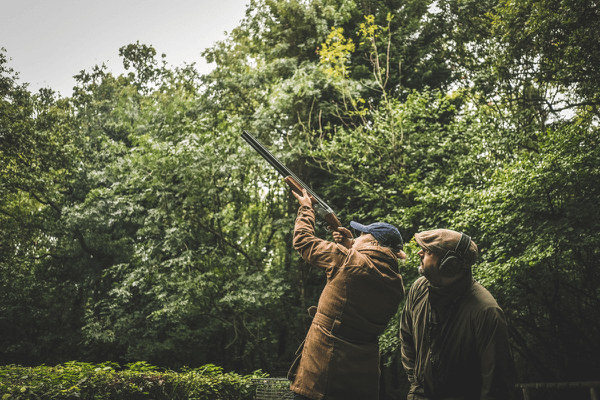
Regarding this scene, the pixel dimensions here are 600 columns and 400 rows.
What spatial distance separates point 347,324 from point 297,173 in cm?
1072

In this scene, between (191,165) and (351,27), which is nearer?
(191,165)

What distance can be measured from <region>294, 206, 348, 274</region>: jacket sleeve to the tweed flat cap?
638 mm

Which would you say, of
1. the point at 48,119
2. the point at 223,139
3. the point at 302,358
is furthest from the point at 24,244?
the point at 302,358

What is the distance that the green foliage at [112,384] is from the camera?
356cm

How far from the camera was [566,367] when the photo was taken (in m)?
7.29

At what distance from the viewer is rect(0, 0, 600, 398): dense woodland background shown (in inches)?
274

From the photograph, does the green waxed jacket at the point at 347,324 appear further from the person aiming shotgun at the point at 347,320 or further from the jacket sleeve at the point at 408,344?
the jacket sleeve at the point at 408,344

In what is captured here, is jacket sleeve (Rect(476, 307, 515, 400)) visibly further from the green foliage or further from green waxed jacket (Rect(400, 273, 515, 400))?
the green foliage

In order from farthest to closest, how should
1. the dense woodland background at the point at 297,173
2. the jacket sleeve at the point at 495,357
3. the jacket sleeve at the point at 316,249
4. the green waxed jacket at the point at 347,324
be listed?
the dense woodland background at the point at 297,173 < the jacket sleeve at the point at 316,249 < the green waxed jacket at the point at 347,324 < the jacket sleeve at the point at 495,357

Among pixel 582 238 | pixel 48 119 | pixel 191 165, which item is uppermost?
pixel 48 119

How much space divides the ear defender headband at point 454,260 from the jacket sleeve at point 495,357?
239 millimetres

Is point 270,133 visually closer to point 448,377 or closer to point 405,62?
point 405,62

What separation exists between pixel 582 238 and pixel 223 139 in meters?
8.78

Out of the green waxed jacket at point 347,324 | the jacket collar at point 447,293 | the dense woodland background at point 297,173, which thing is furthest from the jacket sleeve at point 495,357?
the dense woodland background at point 297,173
